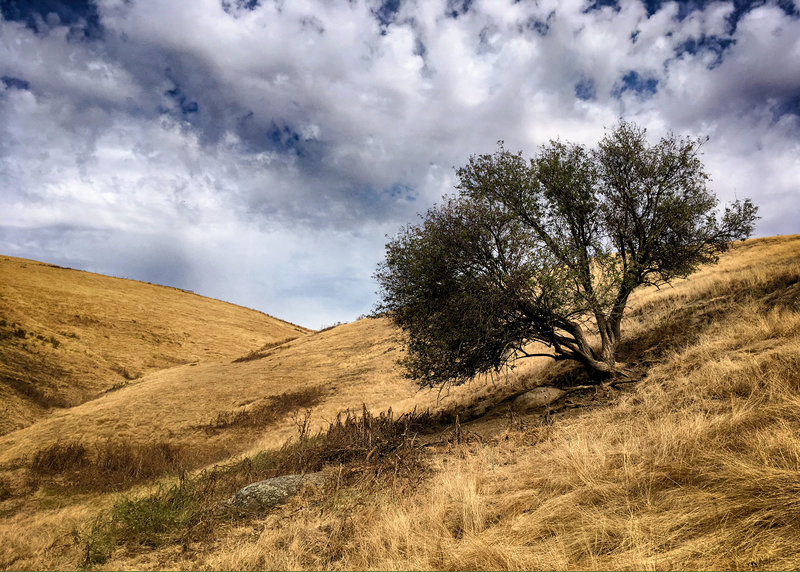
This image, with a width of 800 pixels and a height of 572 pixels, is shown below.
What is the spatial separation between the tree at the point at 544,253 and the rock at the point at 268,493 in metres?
6.11

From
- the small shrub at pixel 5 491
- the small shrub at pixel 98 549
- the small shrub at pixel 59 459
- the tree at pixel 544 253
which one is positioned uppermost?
the tree at pixel 544 253

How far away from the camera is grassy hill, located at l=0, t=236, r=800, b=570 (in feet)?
13.1

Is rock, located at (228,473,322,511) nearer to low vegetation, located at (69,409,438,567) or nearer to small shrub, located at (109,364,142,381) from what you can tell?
low vegetation, located at (69,409,438,567)

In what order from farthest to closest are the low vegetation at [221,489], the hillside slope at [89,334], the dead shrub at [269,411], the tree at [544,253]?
the hillside slope at [89,334] → the dead shrub at [269,411] → the tree at [544,253] → the low vegetation at [221,489]

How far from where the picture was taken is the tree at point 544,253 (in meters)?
12.6

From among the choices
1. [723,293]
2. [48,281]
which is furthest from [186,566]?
[48,281]

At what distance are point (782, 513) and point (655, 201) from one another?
12.8 meters

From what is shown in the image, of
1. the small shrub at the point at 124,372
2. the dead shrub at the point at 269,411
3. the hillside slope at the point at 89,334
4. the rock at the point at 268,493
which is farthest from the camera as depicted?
the small shrub at the point at 124,372

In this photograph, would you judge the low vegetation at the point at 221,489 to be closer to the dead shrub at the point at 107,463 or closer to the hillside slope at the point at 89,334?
the dead shrub at the point at 107,463

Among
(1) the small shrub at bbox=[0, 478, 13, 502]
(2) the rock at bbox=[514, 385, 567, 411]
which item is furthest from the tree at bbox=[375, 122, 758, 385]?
(1) the small shrub at bbox=[0, 478, 13, 502]

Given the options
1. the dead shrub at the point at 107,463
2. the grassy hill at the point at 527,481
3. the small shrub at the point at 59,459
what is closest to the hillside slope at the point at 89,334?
the small shrub at the point at 59,459

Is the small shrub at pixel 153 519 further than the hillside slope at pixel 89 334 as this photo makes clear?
No

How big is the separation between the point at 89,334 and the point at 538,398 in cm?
4761

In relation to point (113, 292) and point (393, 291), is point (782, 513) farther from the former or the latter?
point (113, 292)
